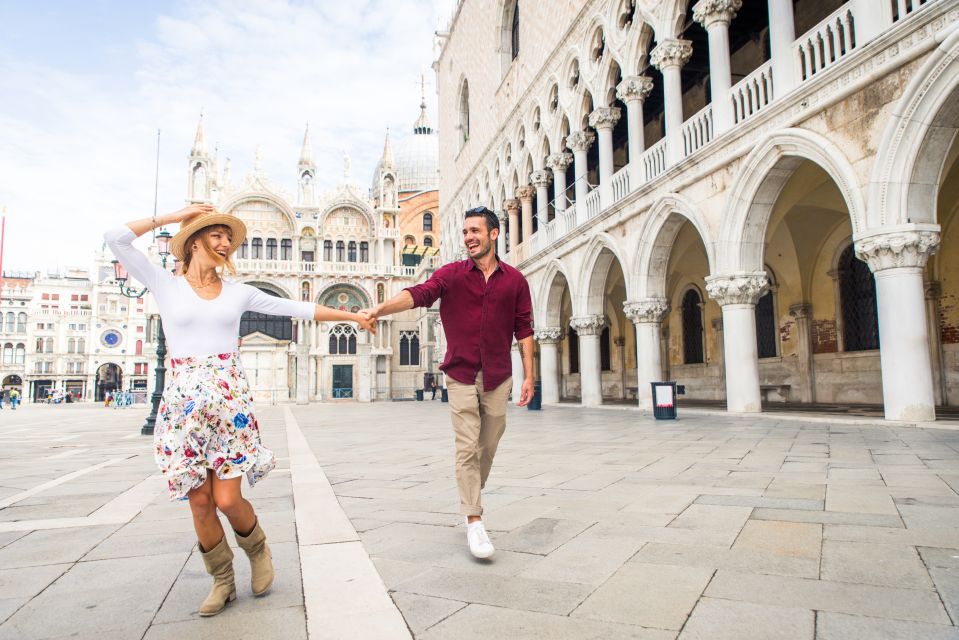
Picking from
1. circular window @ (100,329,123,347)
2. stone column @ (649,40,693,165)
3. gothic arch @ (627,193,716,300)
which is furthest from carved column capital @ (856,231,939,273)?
circular window @ (100,329,123,347)

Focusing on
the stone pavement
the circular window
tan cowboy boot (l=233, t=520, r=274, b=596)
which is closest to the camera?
the stone pavement

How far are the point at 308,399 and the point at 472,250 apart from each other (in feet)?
124

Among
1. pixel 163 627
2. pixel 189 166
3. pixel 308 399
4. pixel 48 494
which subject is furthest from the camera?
pixel 189 166

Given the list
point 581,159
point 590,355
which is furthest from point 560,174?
point 590,355

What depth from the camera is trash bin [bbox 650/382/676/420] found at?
1189cm

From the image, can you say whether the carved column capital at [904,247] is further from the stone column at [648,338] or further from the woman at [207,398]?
the woman at [207,398]

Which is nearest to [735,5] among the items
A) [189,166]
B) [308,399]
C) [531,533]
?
[531,533]

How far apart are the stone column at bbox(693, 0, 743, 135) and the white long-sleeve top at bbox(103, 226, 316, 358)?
11.1 metres

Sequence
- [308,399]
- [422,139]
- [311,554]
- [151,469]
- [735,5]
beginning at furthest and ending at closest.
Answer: [422,139] → [308,399] → [735,5] → [151,469] → [311,554]

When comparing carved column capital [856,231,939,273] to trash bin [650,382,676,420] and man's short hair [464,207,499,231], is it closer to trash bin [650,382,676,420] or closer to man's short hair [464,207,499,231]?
trash bin [650,382,676,420]

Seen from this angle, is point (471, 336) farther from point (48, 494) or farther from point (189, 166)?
point (189, 166)

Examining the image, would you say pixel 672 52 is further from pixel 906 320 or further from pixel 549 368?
pixel 549 368

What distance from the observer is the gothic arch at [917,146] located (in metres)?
7.70

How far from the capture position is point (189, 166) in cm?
4594
